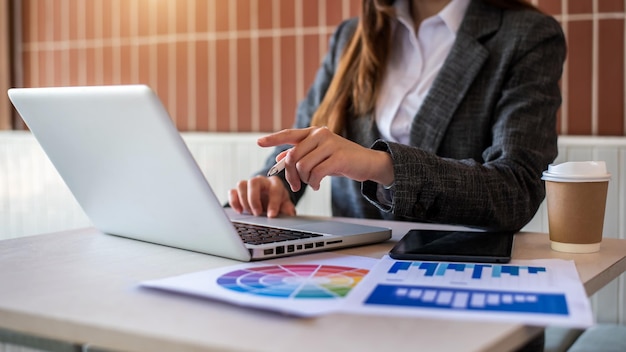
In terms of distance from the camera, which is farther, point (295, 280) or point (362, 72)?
point (362, 72)

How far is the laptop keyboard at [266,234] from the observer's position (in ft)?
3.59

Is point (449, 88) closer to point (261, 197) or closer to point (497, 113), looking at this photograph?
point (497, 113)

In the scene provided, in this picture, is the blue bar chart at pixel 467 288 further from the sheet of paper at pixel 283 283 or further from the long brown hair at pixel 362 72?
the long brown hair at pixel 362 72

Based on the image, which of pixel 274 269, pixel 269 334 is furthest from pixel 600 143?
pixel 269 334

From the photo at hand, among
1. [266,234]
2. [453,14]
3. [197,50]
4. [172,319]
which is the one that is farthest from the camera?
[197,50]

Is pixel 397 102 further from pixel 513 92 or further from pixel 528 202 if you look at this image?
pixel 528 202

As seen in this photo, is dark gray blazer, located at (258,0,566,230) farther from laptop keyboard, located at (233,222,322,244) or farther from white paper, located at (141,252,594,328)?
white paper, located at (141,252,594,328)

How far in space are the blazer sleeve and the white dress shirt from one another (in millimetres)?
142

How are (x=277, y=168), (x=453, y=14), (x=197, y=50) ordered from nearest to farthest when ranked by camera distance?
(x=277, y=168)
(x=453, y=14)
(x=197, y=50)

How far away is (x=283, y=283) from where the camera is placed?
862mm

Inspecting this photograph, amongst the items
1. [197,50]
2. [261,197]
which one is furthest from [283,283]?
[197,50]

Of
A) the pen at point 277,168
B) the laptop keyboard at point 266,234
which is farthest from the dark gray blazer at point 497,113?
the pen at point 277,168

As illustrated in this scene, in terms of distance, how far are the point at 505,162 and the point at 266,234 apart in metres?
0.46

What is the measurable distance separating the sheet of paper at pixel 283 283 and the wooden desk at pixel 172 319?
0.05ft
